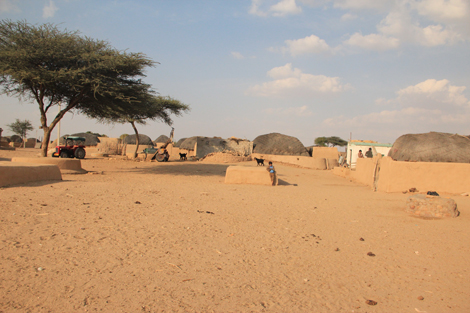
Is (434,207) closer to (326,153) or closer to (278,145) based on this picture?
(326,153)

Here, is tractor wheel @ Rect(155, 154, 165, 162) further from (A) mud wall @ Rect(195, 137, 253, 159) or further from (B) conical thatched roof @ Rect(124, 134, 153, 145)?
(B) conical thatched roof @ Rect(124, 134, 153, 145)

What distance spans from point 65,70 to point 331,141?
45.6 metres

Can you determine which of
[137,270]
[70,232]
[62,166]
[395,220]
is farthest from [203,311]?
[62,166]

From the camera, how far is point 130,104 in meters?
14.8

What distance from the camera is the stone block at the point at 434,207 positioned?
6.79 metres

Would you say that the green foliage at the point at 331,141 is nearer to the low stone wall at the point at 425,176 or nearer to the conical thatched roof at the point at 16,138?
the low stone wall at the point at 425,176

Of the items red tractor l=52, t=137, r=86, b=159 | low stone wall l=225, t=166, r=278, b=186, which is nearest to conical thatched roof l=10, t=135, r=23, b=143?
red tractor l=52, t=137, r=86, b=159

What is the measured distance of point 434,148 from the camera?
474 inches

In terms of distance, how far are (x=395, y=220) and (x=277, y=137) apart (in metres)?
26.0

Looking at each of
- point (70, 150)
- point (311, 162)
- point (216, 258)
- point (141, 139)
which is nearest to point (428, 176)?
point (216, 258)

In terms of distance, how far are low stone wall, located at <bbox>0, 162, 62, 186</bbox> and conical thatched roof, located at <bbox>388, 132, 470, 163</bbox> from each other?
12535 mm

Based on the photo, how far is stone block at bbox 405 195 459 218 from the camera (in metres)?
6.79

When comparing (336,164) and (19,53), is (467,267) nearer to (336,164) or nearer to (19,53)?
(19,53)

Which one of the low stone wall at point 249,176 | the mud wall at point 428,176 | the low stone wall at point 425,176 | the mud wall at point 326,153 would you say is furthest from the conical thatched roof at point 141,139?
the mud wall at point 428,176
